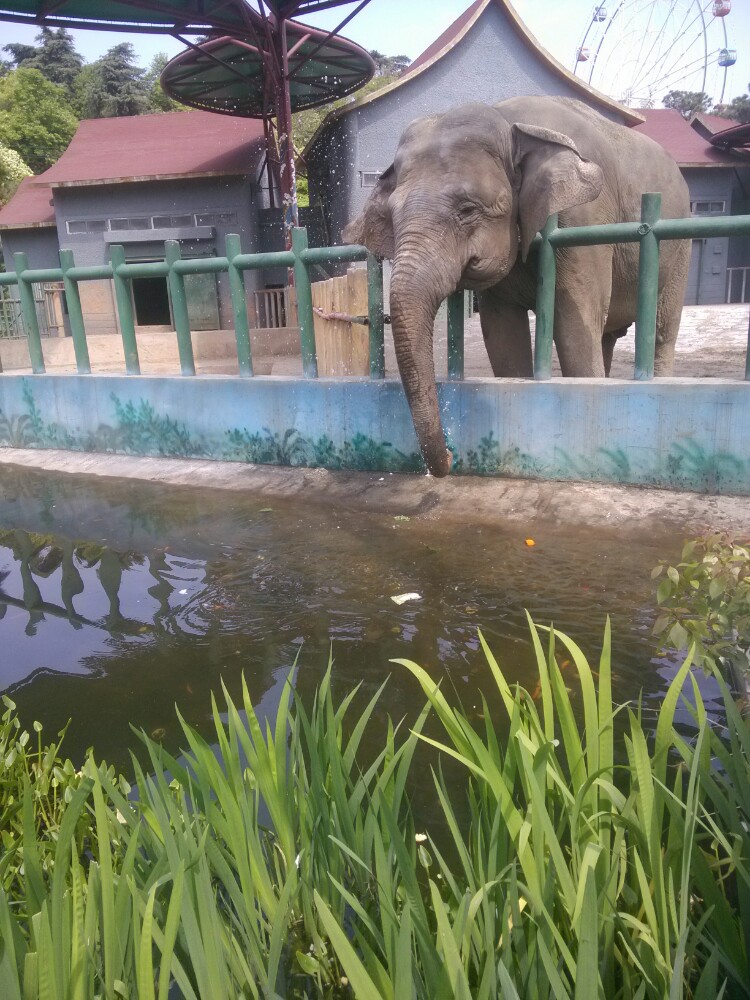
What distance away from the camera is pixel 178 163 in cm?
1695

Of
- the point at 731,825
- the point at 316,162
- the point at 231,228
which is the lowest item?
the point at 731,825

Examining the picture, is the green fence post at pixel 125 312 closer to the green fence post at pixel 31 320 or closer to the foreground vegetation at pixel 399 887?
the green fence post at pixel 31 320

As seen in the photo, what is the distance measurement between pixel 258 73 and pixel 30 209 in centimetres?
684

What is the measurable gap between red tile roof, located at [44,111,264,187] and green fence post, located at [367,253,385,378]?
12.5 m

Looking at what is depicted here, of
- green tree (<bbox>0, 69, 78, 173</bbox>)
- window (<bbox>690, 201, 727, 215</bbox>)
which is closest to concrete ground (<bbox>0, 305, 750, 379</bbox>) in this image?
window (<bbox>690, 201, 727, 215</bbox>)

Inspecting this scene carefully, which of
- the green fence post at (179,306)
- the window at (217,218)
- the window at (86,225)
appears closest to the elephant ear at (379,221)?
the green fence post at (179,306)

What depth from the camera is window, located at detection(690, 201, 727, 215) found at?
18.4 metres

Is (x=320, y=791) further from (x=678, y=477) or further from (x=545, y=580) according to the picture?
(x=678, y=477)

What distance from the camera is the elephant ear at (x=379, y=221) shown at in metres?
4.73

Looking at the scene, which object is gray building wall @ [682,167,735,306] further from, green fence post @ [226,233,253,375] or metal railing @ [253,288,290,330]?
green fence post @ [226,233,253,375]

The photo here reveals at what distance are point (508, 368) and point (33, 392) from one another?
397 centimetres

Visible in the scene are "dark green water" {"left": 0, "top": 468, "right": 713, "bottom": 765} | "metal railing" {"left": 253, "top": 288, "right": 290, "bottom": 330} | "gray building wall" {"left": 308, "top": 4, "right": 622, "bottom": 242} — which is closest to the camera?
"dark green water" {"left": 0, "top": 468, "right": 713, "bottom": 765}

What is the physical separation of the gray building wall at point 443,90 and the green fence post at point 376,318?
996 centimetres

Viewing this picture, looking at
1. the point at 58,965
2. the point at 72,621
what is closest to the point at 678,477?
the point at 72,621
